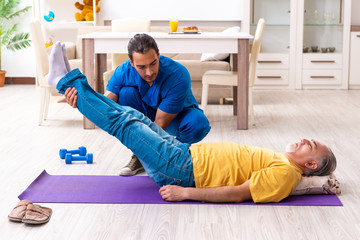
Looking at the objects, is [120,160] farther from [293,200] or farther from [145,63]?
[293,200]

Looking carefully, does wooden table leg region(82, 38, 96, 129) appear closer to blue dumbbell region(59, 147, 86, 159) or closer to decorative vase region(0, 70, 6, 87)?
blue dumbbell region(59, 147, 86, 159)

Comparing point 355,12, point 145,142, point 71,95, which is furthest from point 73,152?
point 355,12

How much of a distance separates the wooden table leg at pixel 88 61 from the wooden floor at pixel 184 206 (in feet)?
0.26

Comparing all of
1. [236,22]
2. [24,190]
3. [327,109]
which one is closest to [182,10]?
[236,22]

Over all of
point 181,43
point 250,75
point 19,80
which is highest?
point 181,43

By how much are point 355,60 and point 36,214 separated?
4.89 metres

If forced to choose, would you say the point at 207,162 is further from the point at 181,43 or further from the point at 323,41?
the point at 323,41

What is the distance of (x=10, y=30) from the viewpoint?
6.35 metres

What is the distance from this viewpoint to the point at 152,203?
2260 millimetres

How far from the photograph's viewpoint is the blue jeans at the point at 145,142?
7.39 ft

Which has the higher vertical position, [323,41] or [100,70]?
[323,41]

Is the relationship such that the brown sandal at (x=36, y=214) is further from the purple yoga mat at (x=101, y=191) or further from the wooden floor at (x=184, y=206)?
the purple yoga mat at (x=101, y=191)

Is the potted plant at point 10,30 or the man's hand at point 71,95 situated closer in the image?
the man's hand at point 71,95

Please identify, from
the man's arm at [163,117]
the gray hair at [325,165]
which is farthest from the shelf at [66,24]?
the gray hair at [325,165]
